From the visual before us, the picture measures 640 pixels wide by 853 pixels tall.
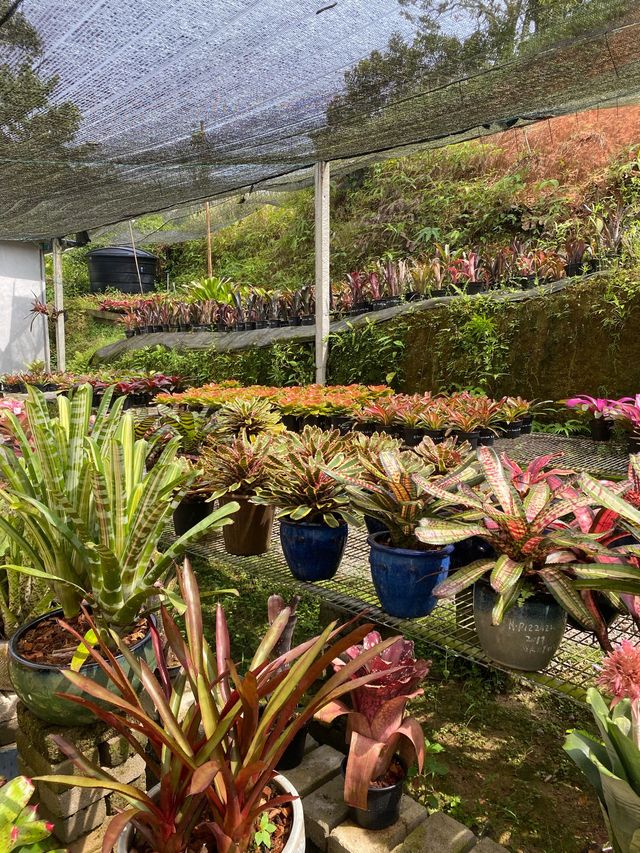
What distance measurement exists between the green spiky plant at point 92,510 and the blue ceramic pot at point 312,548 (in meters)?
0.38

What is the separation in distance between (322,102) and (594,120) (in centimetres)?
831

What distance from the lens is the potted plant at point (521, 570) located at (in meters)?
1.28

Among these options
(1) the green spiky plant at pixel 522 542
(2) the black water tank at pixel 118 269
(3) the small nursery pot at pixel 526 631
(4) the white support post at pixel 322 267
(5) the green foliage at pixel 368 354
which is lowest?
(3) the small nursery pot at pixel 526 631

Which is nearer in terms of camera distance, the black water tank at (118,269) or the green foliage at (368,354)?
the green foliage at (368,354)

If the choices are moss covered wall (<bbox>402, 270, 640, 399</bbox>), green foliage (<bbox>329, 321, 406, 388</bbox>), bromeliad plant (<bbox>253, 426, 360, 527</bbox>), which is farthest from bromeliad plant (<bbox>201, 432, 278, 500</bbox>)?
green foliage (<bbox>329, 321, 406, 388</bbox>)

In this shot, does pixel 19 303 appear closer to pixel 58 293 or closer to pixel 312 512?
pixel 58 293

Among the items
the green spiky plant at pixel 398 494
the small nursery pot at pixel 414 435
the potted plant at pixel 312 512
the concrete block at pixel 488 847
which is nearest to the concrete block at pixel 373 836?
the concrete block at pixel 488 847

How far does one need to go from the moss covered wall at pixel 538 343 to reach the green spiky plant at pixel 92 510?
343 centimetres

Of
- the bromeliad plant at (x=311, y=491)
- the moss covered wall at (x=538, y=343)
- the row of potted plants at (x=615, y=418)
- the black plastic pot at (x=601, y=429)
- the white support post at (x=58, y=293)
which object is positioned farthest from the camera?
the white support post at (x=58, y=293)

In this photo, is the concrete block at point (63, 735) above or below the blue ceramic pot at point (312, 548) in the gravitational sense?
below

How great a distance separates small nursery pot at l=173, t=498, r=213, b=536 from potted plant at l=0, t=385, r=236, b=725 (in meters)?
0.80

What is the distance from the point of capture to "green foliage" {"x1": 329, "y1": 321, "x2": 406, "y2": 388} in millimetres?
5234

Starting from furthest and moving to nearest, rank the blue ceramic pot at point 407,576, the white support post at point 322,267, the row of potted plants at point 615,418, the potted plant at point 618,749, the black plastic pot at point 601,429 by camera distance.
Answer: the white support post at point 322,267 → the black plastic pot at point 601,429 → the row of potted plants at point 615,418 → the blue ceramic pot at point 407,576 → the potted plant at point 618,749

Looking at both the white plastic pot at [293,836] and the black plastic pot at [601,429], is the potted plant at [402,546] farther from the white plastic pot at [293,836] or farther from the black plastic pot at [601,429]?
the black plastic pot at [601,429]
